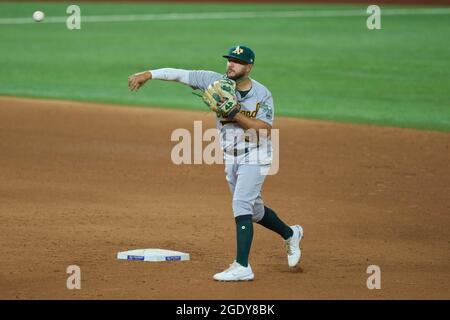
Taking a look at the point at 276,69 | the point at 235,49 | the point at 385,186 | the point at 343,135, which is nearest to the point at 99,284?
the point at 235,49

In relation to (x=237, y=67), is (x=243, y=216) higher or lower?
lower

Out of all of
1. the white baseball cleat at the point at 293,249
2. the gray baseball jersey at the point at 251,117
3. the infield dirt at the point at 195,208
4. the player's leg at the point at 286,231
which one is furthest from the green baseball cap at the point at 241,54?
the infield dirt at the point at 195,208

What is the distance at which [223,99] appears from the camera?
8.60 meters

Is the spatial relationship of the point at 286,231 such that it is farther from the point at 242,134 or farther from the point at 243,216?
the point at 242,134

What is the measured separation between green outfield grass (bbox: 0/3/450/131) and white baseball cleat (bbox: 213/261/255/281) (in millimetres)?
9721

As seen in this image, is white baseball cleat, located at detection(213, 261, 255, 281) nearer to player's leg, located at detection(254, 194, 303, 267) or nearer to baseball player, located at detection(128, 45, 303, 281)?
baseball player, located at detection(128, 45, 303, 281)

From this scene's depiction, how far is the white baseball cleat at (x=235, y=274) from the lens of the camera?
344 inches

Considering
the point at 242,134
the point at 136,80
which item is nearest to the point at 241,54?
the point at 242,134

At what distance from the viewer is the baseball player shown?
347 inches

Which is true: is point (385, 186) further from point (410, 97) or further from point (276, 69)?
point (276, 69)

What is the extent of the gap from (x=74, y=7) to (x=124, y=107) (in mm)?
14611

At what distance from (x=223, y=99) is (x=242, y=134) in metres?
0.47

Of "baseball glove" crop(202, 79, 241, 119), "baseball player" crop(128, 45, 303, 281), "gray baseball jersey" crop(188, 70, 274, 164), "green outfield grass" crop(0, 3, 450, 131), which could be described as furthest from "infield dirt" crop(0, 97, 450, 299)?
"green outfield grass" crop(0, 3, 450, 131)

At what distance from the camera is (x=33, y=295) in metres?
8.24
